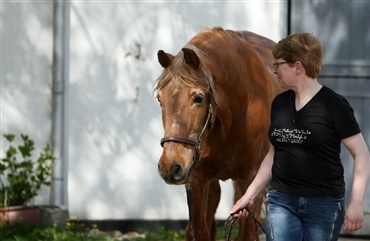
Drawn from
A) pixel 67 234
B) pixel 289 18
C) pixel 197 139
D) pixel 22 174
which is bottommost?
pixel 67 234

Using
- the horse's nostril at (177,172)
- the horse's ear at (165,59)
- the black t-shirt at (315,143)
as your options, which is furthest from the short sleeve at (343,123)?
the horse's ear at (165,59)

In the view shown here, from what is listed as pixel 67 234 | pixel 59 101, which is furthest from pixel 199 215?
pixel 59 101

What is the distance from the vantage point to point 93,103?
10000 millimetres

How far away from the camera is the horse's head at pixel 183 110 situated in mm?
5980

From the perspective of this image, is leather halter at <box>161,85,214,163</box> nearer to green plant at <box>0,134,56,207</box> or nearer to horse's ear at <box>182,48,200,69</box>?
horse's ear at <box>182,48,200,69</box>

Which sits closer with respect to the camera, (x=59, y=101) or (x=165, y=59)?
(x=165, y=59)

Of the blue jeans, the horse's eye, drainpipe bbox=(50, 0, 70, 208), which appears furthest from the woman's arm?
drainpipe bbox=(50, 0, 70, 208)

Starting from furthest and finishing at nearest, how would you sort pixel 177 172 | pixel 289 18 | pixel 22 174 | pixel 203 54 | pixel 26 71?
1. pixel 26 71
2. pixel 289 18
3. pixel 22 174
4. pixel 203 54
5. pixel 177 172

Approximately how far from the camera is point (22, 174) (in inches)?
380

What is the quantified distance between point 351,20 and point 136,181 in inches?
102

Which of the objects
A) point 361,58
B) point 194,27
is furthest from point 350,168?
point 194,27

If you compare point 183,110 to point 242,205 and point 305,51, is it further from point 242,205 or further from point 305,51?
point 305,51

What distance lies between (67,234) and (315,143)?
4.53m

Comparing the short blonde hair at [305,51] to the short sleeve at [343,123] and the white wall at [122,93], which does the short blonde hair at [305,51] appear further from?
the white wall at [122,93]
